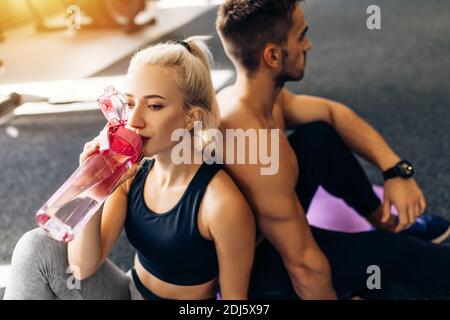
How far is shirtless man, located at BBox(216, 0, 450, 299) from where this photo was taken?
2.82 ft

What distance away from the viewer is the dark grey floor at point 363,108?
1604 millimetres

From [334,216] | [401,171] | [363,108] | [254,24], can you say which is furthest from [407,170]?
[363,108]

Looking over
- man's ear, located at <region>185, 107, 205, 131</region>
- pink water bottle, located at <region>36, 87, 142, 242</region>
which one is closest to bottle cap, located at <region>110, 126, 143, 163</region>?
pink water bottle, located at <region>36, 87, 142, 242</region>

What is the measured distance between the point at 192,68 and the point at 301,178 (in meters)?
0.44

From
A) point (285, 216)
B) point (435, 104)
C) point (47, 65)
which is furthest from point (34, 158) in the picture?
point (435, 104)

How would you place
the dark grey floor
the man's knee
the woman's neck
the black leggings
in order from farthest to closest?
the dark grey floor → the man's knee → the black leggings → the woman's neck

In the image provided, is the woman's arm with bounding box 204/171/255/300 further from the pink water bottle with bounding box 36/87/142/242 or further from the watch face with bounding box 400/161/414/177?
the watch face with bounding box 400/161/414/177

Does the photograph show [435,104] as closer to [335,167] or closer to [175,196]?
[335,167]

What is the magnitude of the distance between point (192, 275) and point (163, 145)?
0.24m

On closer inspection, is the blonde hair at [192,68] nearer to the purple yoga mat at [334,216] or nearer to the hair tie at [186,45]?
the hair tie at [186,45]

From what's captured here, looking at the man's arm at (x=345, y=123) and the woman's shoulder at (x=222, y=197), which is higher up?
the woman's shoulder at (x=222, y=197)

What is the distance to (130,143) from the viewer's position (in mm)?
681

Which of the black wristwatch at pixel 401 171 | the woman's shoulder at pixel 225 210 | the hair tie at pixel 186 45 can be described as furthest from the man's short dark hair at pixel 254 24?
the black wristwatch at pixel 401 171

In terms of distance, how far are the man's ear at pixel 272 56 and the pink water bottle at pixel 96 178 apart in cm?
28
